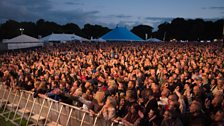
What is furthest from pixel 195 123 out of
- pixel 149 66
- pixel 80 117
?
pixel 149 66

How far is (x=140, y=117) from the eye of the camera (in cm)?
668

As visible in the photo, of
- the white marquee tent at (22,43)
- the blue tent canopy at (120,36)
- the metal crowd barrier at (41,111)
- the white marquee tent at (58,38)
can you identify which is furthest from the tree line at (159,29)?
the metal crowd barrier at (41,111)

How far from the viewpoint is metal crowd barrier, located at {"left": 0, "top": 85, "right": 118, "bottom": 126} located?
8219 mm

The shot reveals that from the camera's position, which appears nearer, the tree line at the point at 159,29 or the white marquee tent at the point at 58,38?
the white marquee tent at the point at 58,38

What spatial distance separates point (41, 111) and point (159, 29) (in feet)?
420

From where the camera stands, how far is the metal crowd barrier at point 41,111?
8.22 meters

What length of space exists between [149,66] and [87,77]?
139 inches

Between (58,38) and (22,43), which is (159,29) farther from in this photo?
(22,43)

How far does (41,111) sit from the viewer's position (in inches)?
414

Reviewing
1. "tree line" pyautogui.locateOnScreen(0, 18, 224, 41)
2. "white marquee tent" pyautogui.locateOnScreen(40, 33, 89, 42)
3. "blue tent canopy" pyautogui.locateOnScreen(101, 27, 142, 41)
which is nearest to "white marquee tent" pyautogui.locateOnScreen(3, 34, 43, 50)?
"white marquee tent" pyautogui.locateOnScreen(40, 33, 89, 42)

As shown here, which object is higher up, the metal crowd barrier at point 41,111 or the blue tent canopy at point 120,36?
the blue tent canopy at point 120,36

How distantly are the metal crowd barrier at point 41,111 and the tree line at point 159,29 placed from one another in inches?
3516

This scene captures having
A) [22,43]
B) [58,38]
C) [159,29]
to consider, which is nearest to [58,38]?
[58,38]

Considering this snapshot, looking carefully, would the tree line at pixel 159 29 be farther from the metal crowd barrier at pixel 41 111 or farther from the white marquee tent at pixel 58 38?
the metal crowd barrier at pixel 41 111
